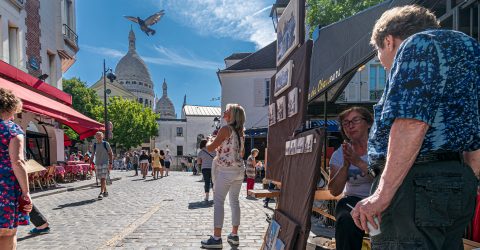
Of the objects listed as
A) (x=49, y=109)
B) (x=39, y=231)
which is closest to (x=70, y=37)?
(x=49, y=109)

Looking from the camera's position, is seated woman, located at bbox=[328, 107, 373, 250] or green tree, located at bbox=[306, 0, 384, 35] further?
green tree, located at bbox=[306, 0, 384, 35]

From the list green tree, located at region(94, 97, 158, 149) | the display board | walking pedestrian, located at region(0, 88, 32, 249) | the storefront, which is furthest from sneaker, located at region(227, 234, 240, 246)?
green tree, located at region(94, 97, 158, 149)

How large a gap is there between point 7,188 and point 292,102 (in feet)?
8.33

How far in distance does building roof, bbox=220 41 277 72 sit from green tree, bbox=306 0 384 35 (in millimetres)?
10954

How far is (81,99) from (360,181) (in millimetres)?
63380

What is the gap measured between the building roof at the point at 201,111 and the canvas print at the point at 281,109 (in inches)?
3235

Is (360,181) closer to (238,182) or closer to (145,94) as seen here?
(238,182)

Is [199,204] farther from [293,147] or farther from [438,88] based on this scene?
[438,88]

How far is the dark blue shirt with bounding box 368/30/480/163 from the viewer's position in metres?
1.61

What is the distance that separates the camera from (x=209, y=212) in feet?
26.3

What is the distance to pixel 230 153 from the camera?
485cm

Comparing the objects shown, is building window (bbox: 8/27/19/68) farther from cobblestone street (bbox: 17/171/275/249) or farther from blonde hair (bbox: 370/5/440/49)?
blonde hair (bbox: 370/5/440/49)

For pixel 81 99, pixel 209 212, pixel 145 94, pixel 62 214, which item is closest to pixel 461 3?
pixel 209 212

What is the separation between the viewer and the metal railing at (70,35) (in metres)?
20.7
